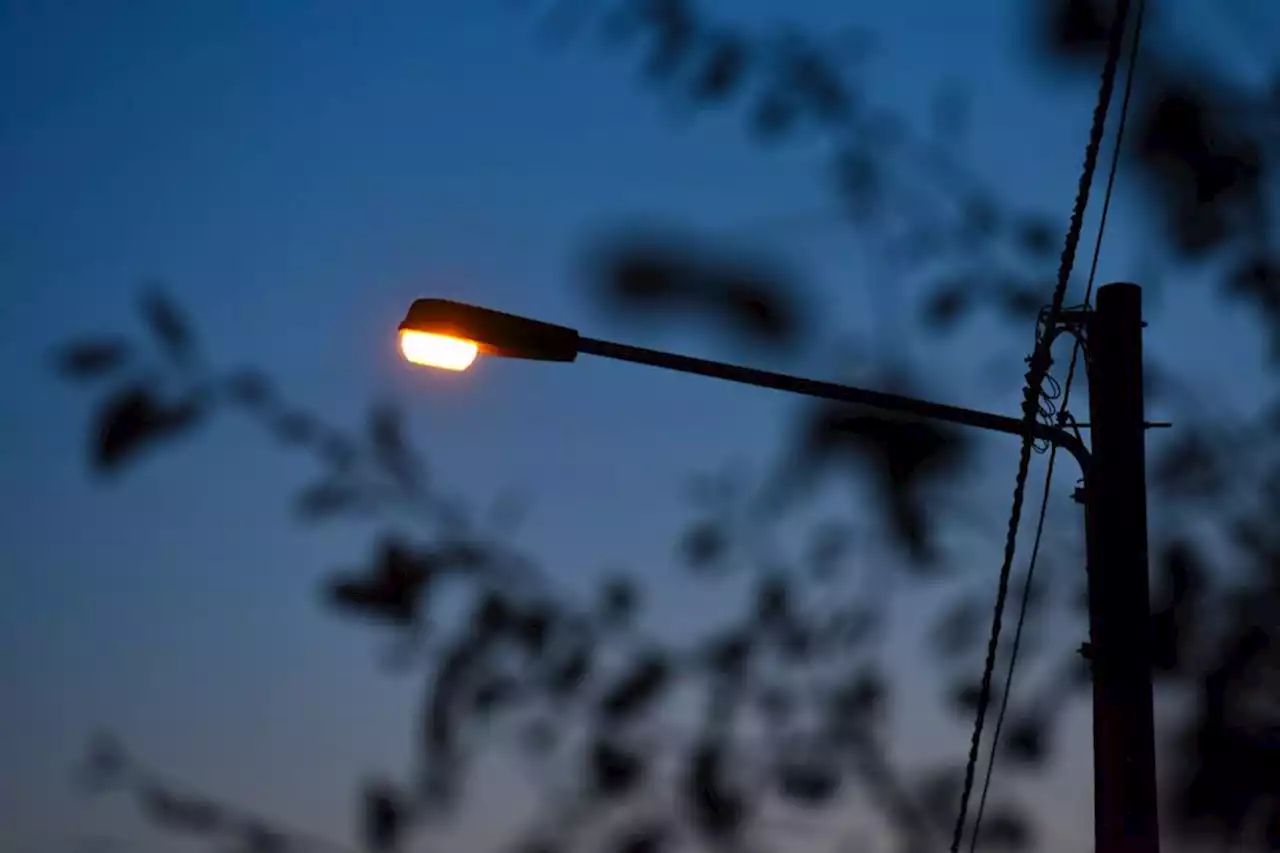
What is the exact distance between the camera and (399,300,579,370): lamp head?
6.30m

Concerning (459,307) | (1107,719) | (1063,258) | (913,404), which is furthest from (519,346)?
(1107,719)

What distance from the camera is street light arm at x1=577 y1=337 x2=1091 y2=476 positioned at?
6113 mm

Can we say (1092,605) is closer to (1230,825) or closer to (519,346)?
(1230,825)

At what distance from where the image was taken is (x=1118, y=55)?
5355mm

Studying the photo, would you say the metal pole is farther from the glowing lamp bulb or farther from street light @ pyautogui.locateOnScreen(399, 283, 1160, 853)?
the glowing lamp bulb

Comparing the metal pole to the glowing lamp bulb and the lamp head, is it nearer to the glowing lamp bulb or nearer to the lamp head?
the lamp head

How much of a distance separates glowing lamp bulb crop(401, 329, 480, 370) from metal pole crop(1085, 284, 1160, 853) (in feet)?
7.30

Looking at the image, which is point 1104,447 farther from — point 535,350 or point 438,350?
point 438,350

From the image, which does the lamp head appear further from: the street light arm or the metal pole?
the metal pole

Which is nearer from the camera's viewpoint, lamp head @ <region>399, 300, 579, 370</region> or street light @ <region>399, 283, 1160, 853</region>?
street light @ <region>399, 283, 1160, 853</region>

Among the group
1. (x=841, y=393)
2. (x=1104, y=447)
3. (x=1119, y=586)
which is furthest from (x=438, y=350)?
(x=1119, y=586)

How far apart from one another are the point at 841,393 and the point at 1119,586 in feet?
3.68

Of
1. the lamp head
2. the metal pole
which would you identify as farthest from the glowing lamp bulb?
the metal pole

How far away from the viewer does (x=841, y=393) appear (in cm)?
611
